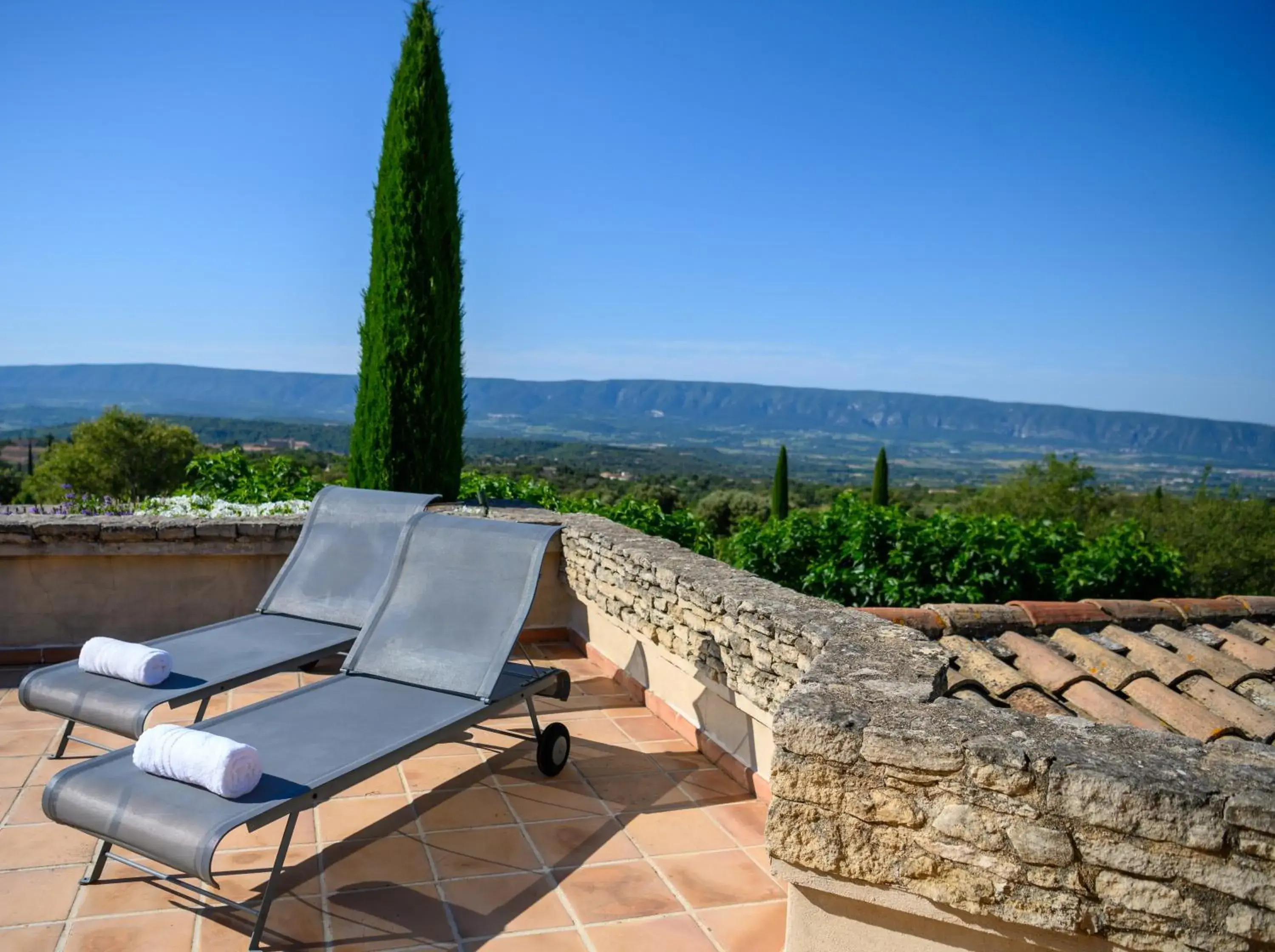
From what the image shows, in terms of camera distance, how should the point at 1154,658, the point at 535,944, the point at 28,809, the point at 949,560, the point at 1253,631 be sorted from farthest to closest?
the point at 949,560, the point at 1253,631, the point at 1154,658, the point at 28,809, the point at 535,944

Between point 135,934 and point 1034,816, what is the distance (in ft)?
7.91

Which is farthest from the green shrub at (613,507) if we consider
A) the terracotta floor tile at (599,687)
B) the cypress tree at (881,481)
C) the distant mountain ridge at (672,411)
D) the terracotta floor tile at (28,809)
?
the distant mountain ridge at (672,411)

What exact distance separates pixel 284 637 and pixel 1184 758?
3531 millimetres

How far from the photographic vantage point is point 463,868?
2.91 metres

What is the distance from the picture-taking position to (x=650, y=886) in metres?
2.82

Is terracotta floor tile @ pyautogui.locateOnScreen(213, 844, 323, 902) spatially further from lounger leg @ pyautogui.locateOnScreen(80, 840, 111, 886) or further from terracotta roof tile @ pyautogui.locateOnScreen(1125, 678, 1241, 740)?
terracotta roof tile @ pyautogui.locateOnScreen(1125, 678, 1241, 740)

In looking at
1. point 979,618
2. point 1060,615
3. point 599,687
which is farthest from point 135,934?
point 1060,615

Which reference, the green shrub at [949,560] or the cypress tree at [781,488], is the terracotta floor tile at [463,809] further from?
the cypress tree at [781,488]

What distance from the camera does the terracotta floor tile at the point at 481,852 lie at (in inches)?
114

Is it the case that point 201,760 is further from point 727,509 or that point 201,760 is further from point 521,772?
point 727,509

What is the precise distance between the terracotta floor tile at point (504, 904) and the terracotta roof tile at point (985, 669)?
1737 mm

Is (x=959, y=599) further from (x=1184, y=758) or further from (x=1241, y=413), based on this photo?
(x=1241, y=413)

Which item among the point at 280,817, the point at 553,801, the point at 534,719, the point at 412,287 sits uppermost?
the point at 412,287

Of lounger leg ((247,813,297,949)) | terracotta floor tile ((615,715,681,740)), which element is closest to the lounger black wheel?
terracotta floor tile ((615,715,681,740))
